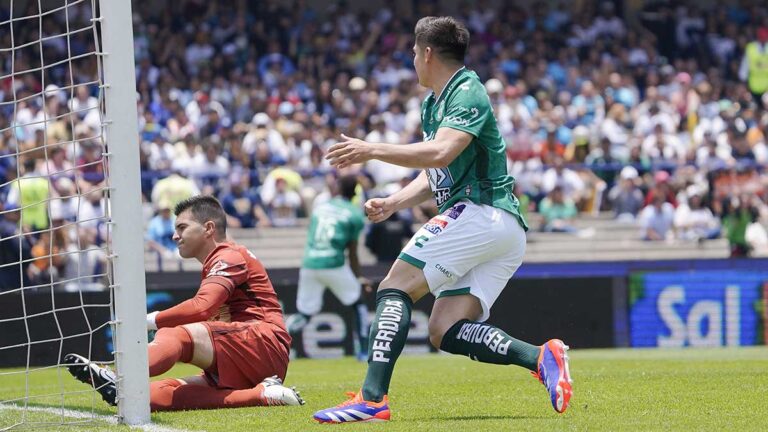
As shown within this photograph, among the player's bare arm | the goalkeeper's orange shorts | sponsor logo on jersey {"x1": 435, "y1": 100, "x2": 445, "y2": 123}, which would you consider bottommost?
the goalkeeper's orange shorts

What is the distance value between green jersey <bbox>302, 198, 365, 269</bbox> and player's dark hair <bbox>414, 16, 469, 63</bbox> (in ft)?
27.1

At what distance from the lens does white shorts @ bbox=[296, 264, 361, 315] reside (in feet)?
49.5

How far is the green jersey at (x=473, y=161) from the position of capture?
263 inches

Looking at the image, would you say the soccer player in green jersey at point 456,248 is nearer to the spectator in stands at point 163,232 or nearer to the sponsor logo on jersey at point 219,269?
the sponsor logo on jersey at point 219,269

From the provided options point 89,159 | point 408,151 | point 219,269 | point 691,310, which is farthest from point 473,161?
point 89,159

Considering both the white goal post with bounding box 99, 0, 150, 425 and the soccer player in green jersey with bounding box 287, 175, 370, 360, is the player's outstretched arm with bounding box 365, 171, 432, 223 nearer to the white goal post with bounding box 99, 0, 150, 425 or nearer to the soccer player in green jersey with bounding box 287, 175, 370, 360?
the white goal post with bounding box 99, 0, 150, 425

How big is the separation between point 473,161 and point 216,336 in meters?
1.96

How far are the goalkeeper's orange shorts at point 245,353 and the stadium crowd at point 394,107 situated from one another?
8.37m

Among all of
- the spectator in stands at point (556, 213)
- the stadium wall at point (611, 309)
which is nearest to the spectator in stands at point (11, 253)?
the stadium wall at point (611, 309)

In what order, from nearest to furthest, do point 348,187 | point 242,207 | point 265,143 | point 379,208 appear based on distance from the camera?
point 379,208
point 348,187
point 242,207
point 265,143

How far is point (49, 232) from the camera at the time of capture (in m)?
14.8

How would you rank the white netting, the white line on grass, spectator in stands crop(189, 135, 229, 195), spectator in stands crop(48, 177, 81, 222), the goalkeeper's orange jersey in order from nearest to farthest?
1. the white line on grass
2. the goalkeeper's orange jersey
3. the white netting
4. spectator in stands crop(48, 177, 81, 222)
5. spectator in stands crop(189, 135, 229, 195)

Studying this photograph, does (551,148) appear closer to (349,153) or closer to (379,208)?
(379,208)

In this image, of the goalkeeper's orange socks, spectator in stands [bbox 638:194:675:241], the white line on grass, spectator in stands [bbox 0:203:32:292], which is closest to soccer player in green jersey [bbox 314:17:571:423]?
the white line on grass
